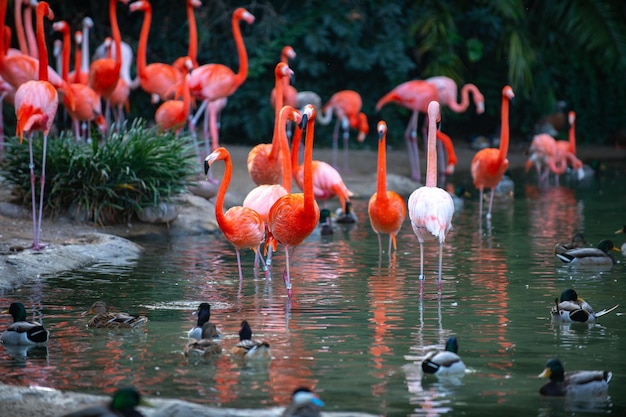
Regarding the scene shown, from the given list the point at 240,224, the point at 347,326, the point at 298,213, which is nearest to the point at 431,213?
the point at 298,213

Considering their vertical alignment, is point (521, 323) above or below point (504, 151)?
below

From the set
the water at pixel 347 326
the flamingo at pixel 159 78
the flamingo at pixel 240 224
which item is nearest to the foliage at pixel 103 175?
the water at pixel 347 326

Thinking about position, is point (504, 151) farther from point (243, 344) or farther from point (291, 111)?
point (243, 344)

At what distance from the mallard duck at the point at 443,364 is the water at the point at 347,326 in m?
0.06

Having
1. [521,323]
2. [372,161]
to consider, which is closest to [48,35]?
[372,161]

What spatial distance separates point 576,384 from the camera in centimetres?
496

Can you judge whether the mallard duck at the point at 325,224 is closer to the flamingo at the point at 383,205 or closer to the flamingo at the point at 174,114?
the flamingo at the point at 383,205

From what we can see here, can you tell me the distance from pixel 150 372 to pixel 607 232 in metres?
6.68

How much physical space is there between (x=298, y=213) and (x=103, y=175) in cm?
363

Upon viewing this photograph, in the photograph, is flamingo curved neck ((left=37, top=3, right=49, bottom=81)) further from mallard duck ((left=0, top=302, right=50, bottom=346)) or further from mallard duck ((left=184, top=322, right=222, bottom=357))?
mallard duck ((left=184, top=322, right=222, bottom=357))

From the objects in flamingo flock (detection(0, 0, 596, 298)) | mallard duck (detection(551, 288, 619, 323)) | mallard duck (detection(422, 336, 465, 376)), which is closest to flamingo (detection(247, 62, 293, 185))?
flamingo flock (detection(0, 0, 596, 298))

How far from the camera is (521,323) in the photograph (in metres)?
6.60

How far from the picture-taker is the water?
5.11 metres

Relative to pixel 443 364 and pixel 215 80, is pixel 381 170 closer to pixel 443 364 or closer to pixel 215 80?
pixel 443 364
